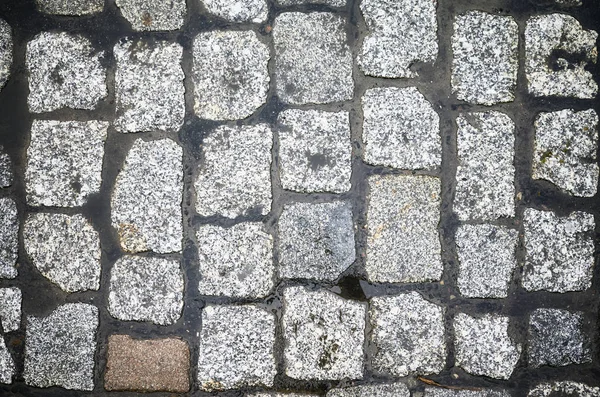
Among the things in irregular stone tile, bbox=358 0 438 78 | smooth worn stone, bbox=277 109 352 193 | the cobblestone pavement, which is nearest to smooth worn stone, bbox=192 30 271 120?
the cobblestone pavement

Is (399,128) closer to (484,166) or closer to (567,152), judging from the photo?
(484,166)

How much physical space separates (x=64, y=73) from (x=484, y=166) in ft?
5.04

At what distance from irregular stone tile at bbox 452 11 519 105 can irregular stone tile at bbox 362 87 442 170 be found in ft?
0.50

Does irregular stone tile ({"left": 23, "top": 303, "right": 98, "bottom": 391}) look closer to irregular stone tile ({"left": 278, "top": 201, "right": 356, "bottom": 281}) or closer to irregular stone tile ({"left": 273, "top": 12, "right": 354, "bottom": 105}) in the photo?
irregular stone tile ({"left": 278, "top": 201, "right": 356, "bottom": 281})

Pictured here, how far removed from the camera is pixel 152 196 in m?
1.72

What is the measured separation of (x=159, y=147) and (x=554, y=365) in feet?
5.31

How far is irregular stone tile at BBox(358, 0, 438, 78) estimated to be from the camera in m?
1.72

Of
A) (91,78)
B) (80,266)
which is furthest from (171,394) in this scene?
(91,78)

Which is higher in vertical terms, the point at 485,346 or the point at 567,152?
the point at 567,152

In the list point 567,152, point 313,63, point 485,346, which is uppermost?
point 313,63

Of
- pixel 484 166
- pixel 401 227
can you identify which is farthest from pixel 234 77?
pixel 484 166

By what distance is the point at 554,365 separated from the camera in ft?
5.77

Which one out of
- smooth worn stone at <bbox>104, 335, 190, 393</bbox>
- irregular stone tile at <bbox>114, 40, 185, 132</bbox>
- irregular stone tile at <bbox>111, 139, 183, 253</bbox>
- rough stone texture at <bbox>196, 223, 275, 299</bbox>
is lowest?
smooth worn stone at <bbox>104, 335, 190, 393</bbox>

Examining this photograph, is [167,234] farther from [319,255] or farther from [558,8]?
[558,8]
